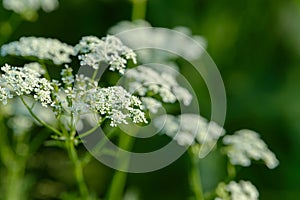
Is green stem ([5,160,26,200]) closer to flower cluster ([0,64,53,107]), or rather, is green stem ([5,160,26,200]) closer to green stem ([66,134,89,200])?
green stem ([66,134,89,200])

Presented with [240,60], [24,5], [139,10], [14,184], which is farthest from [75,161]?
[240,60]

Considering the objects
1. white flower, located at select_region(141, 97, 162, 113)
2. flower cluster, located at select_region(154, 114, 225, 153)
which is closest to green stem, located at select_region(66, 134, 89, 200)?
white flower, located at select_region(141, 97, 162, 113)

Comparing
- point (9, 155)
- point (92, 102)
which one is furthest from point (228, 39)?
point (92, 102)

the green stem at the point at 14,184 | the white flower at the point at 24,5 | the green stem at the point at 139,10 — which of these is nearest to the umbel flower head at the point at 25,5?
the white flower at the point at 24,5

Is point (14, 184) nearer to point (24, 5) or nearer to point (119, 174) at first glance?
point (119, 174)

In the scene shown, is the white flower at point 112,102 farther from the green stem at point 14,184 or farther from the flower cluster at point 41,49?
the green stem at point 14,184

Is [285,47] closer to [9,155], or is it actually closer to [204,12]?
[204,12]
